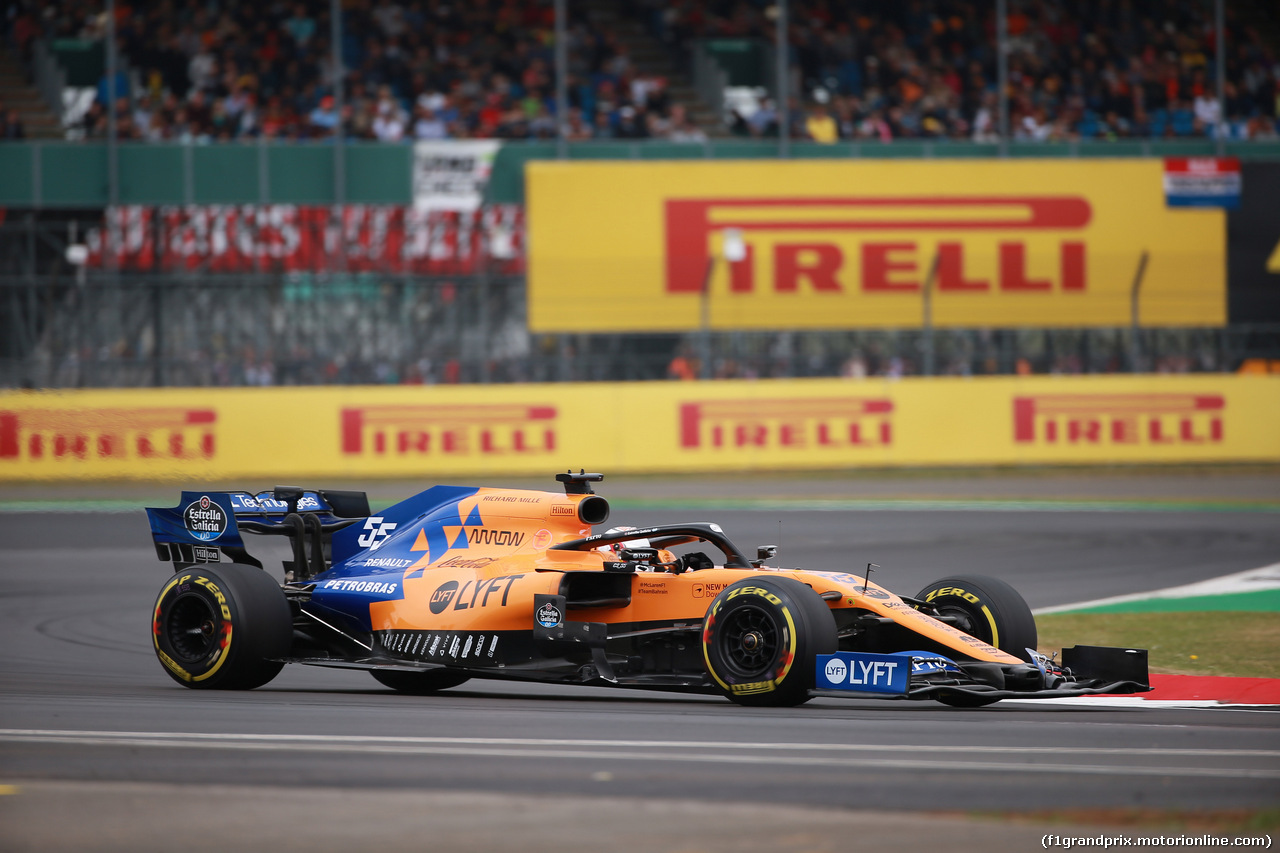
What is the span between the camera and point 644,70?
33.3 meters

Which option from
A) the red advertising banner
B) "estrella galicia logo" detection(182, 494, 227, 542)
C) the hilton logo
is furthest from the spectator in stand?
"estrella galicia logo" detection(182, 494, 227, 542)

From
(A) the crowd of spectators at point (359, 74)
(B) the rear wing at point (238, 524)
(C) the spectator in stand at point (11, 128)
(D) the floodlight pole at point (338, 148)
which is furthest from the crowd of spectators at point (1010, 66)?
(B) the rear wing at point (238, 524)

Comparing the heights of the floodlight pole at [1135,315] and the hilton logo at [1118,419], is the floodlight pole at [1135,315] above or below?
above

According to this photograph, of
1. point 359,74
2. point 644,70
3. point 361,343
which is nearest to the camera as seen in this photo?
point 361,343

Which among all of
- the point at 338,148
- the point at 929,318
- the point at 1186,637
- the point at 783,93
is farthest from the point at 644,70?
the point at 1186,637

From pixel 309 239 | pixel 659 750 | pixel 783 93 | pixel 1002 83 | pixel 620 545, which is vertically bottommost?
pixel 659 750

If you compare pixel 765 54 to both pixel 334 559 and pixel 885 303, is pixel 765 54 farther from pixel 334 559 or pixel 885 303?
pixel 334 559

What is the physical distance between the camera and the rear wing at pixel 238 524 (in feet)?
31.3

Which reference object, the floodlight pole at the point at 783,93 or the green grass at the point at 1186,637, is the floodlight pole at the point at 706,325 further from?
the green grass at the point at 1186,637

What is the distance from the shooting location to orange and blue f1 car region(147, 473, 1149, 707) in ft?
24.8

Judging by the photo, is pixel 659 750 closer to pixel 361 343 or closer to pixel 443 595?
pixel 443 595

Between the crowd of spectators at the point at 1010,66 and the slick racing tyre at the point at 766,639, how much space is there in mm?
24198

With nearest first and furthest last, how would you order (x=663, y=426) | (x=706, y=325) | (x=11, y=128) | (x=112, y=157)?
(x=663, y=426)
(x=706, y=325)
(x=112, y=157)
(x=11, y=128)

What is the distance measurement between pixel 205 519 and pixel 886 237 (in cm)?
2123
